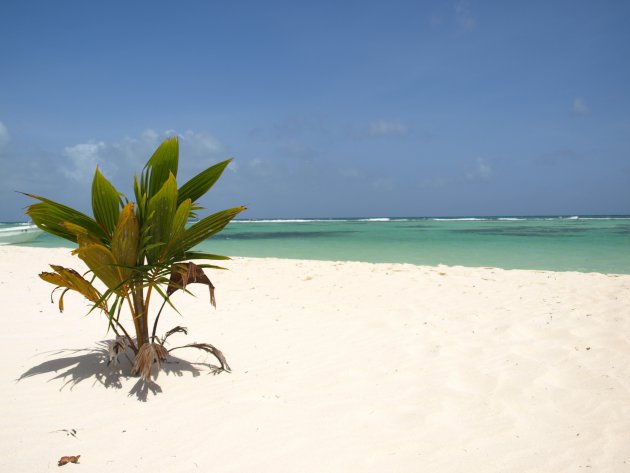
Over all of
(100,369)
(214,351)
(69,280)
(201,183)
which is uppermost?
(201,183)

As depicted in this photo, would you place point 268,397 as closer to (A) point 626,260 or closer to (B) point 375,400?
(B) point 375,400

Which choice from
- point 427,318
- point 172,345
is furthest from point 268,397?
point 427,318

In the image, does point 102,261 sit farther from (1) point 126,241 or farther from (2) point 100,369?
(2) point 100,369

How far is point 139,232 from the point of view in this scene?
2.56m

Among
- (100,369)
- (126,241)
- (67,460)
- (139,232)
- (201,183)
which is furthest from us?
(100,369)

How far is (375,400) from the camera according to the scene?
8.89ft

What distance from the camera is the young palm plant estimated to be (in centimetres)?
244

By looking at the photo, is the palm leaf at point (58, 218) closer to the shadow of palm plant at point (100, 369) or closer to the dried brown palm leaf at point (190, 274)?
the dried brown palm leaf at point (190, 274)

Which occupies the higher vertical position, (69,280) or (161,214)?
(161,214)

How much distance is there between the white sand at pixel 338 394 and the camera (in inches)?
81.5

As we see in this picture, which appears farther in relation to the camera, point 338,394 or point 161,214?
point 338,394

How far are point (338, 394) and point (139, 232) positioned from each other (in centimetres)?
173

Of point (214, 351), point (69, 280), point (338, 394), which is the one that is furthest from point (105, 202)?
point (338, 394)

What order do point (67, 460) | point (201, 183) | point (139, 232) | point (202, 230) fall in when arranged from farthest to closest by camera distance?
point (201, 183)
point (202, 230)
point (139, 232)
point (67, 460)
